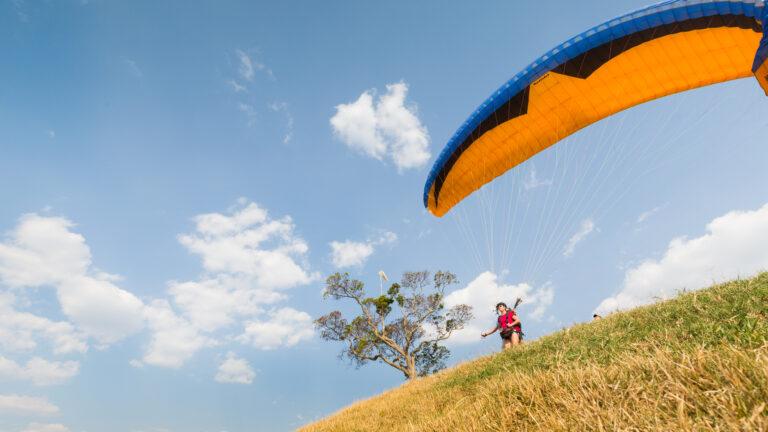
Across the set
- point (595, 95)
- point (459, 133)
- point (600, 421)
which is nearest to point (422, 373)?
point (459, 133)

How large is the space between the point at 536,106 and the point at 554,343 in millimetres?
7230

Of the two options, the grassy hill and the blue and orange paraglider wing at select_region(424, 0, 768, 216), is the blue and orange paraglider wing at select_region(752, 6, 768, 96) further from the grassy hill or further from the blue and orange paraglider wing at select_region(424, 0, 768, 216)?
the grassy hill

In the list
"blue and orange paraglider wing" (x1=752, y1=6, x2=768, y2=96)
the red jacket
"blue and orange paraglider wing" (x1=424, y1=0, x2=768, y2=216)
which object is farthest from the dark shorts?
"blue and orange paraglider wing" (x1=752, y1=6, x2=768, y2=96)

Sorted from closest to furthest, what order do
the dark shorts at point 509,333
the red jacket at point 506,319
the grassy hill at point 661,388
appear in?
the grassy hill at point 661,388, the dark shorts at point 509,333, the red jacket at point 506,319

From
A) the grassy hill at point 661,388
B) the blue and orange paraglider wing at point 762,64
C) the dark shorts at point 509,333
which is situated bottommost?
the grassy hill at point 661,388

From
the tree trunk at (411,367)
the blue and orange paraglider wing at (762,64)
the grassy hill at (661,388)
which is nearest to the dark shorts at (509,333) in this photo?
the grassy hill at (661,388)

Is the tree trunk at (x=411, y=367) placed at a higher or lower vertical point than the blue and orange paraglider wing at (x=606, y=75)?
lower

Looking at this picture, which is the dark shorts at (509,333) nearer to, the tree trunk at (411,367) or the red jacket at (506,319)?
the red jacket at (506,319)

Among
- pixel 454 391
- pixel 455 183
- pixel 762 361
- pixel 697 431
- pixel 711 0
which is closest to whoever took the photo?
pixel 697 431

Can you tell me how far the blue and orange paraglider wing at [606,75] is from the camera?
739 centimetres

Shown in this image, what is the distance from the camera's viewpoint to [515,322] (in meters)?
9.53

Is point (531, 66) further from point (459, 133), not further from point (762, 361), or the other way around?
point (762, 361)

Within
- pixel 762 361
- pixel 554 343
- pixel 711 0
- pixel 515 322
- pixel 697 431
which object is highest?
pixel 711 0

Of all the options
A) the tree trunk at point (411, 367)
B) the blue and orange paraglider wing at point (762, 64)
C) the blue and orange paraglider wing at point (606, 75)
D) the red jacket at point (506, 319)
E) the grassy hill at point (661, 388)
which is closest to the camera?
the grassy hill at point (661, 388)
